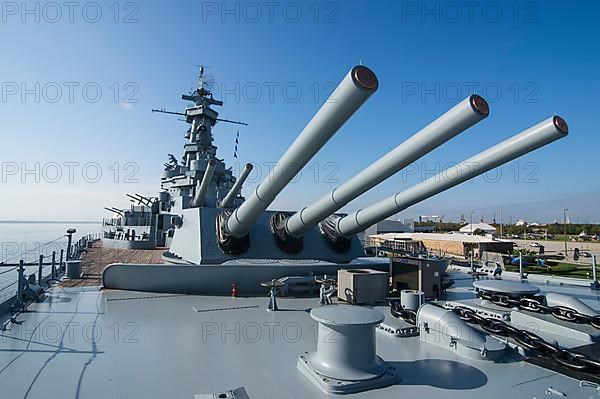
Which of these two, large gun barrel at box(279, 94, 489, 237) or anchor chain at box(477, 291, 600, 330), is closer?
large gun barrel at box(279, 94, 489, 237)

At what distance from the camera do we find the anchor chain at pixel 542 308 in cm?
341

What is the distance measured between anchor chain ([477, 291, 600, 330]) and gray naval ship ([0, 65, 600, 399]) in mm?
13

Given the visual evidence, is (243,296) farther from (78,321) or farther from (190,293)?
(78,321)

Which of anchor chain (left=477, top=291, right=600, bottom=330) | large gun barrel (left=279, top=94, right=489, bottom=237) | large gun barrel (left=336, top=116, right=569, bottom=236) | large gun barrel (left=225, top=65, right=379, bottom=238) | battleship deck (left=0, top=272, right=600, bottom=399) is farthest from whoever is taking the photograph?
anchor chain (left=477, top=291, right=600, bottom=330)

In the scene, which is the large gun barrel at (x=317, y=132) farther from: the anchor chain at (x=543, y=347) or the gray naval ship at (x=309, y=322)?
the anchor chain at (x=543, y=347)

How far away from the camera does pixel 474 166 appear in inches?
144

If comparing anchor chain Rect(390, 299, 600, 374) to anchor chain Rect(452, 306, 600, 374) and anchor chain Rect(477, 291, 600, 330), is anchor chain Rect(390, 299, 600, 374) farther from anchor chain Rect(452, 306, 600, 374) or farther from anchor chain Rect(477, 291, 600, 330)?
anchor chain Rect(477, 291, 600, 330)

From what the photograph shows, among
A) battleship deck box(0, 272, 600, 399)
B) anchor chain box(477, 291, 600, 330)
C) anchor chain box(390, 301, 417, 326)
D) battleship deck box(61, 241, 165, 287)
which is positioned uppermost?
anchor chain box(477, 291, 600, 330)

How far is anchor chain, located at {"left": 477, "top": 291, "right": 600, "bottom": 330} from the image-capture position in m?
3.41

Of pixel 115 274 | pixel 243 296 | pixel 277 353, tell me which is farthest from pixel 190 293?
pixel 277 353

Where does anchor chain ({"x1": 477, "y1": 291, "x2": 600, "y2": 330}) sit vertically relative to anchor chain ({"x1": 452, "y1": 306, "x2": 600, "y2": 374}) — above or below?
above

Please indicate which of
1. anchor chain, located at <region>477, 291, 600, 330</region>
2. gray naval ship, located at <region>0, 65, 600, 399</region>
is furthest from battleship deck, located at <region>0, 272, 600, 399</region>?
anchor chain, located at <region>477, 291, 600, 330</region>

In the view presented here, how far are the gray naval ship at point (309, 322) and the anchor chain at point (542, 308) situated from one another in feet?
0.04

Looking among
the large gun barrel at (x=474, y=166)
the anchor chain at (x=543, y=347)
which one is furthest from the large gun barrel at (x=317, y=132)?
the anchor chain at (x=543, y=347)
